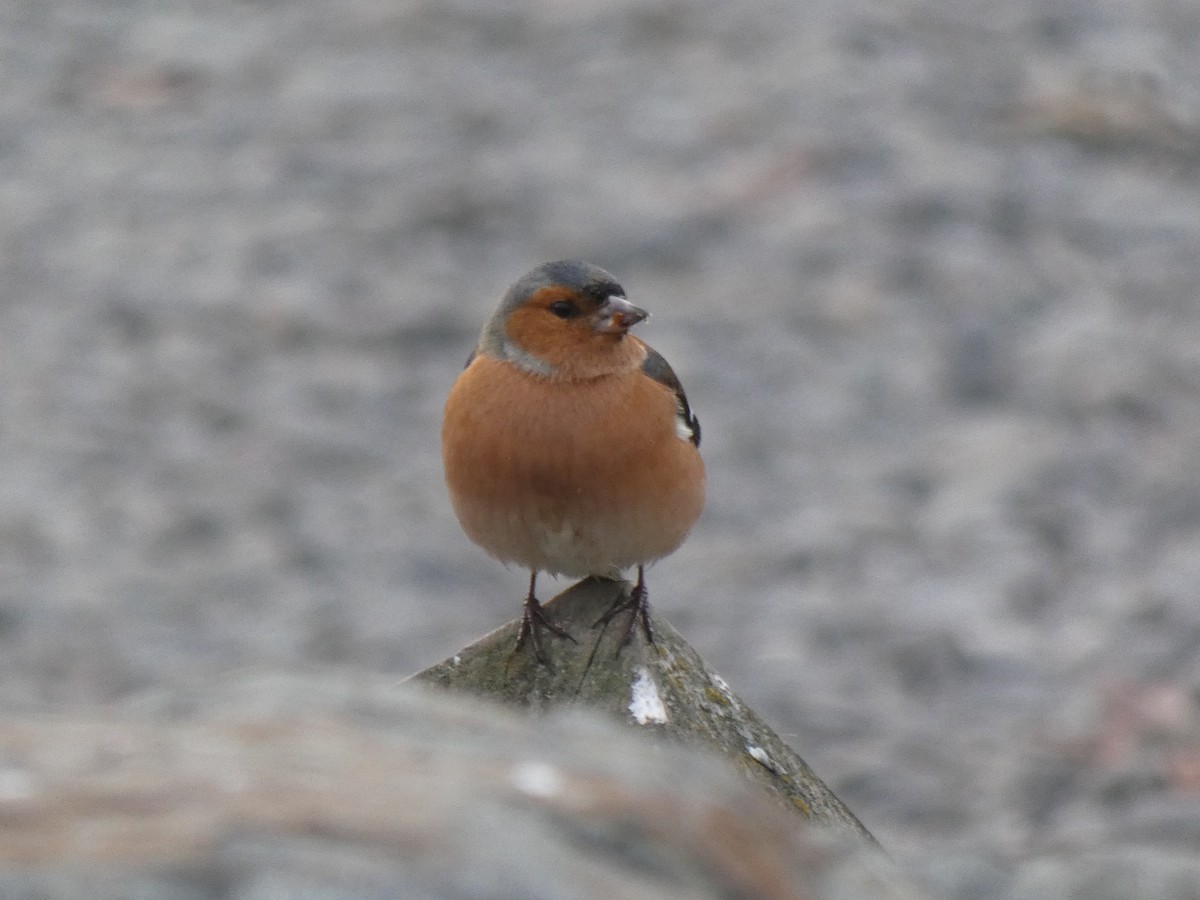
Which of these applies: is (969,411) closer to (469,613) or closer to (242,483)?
(469,613)

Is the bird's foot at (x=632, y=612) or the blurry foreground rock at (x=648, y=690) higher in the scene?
the bird's foot at (x=632, y=612)

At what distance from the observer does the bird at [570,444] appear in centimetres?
468

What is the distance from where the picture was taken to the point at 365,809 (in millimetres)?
2133

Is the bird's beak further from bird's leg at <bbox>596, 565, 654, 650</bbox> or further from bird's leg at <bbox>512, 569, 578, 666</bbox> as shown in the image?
bird's leg at <bbox>512, 569, 578, 666</bbox>

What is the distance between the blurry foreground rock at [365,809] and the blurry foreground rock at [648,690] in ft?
3.09

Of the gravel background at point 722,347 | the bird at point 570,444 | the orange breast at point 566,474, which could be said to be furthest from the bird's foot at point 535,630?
the gravel background at point 722,347

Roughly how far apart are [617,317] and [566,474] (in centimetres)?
57

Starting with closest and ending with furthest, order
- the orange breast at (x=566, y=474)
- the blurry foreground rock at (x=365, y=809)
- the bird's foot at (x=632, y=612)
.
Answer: the blurry foreground rock at (x=365, y=809)
the bird's foot at (x=632, y=612)
the orange breast at (x=566, y=474)

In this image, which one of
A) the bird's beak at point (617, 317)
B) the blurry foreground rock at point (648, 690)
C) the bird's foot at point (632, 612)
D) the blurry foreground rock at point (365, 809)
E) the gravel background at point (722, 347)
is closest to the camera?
the blurry foreground rock at point (365, 809)

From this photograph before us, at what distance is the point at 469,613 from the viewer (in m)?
8.08

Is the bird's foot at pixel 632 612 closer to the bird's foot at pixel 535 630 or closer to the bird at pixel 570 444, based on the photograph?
the bird's foot at pixel 535 630

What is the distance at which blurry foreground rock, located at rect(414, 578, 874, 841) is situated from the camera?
3.55 m

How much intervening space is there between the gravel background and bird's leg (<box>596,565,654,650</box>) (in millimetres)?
1916

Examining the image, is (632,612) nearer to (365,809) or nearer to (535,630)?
(535,630)
